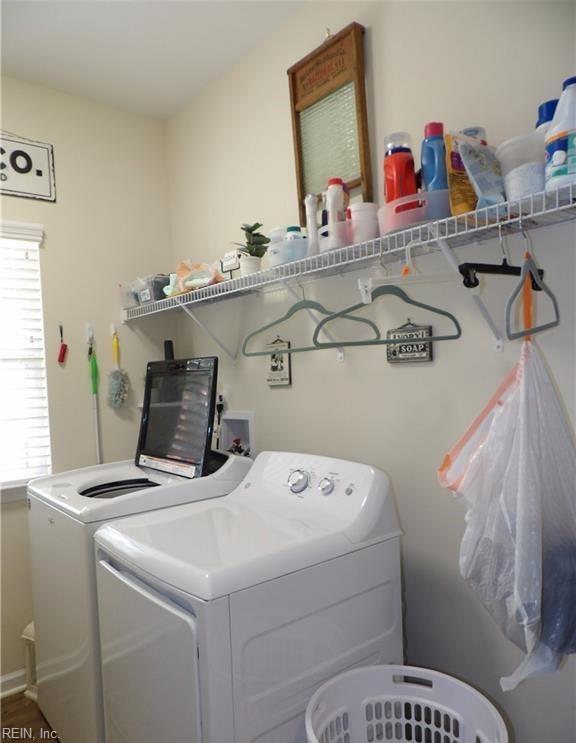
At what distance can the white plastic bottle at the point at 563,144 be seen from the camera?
983 mm

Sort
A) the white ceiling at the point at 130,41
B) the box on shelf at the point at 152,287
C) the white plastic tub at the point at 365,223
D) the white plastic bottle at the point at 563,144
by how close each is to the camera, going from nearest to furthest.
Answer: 1. the white plastic bottle at the point at 563,144
2. the white plastic tub at the point at 365,223
3. the white ceiling at the point at 130,41
4. the box on shelf at the point at 152,287

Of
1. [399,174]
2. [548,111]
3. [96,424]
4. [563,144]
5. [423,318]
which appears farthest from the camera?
[96,424]

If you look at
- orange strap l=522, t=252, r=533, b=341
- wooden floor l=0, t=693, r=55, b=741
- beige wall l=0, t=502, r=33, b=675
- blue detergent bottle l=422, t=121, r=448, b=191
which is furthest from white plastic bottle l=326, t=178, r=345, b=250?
wooden floor l=0, t=693, r=55, b=741

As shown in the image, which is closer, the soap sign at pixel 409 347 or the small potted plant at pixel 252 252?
the soap sign at pixel 409 347

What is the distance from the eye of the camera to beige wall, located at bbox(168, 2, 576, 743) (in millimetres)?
1301

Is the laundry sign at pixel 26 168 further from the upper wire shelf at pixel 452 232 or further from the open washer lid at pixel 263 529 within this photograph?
the open washer lid at pixel 263 529

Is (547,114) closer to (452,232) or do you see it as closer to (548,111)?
(548,111)

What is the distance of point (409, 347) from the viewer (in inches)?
63.4

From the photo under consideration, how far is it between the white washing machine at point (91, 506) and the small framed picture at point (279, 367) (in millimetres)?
299

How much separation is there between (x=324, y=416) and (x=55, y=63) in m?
1.91

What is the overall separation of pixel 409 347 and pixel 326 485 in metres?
0.50

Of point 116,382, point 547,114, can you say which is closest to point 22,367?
point 116,382

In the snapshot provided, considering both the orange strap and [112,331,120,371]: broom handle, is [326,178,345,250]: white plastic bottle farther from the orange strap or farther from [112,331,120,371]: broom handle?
[112,331,120,371]: broom handle

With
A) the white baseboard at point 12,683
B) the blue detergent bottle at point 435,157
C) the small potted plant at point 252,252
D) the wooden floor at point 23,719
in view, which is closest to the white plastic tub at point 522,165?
the blue detergent bottle at point 435,157
